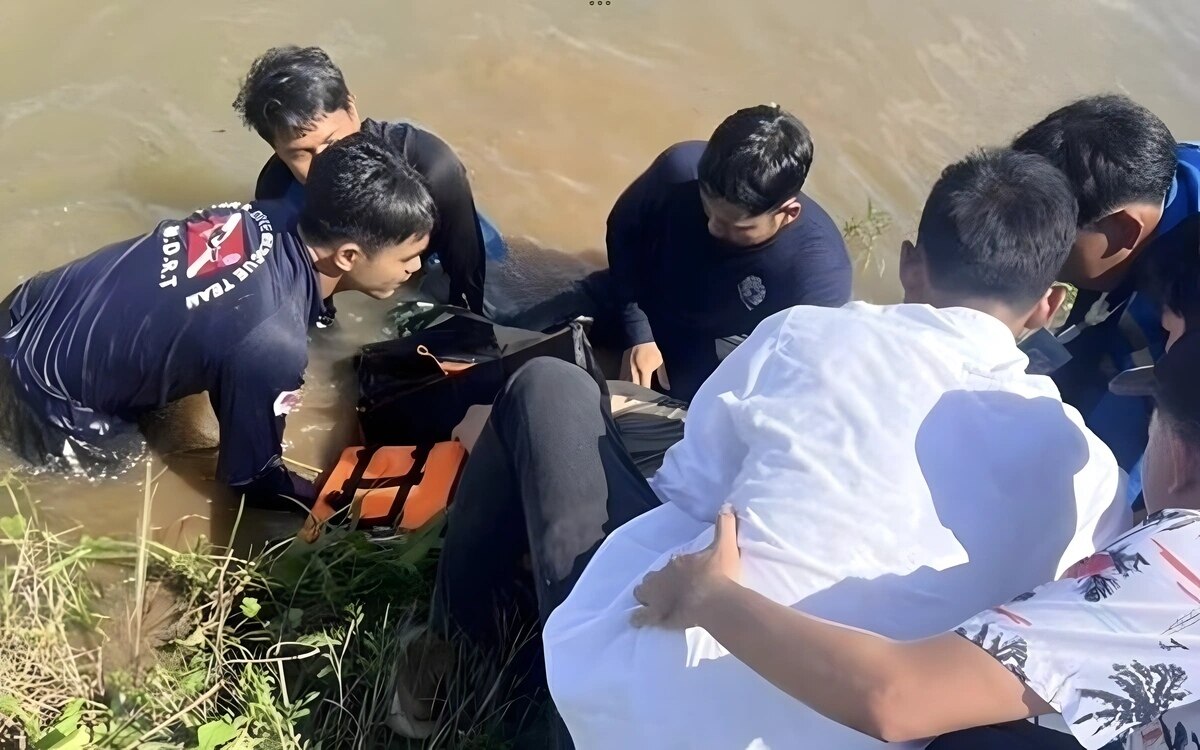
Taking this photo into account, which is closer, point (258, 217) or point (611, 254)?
point (258, 217)

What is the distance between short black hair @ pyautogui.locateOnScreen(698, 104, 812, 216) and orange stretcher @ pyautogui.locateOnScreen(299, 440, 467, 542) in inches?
42.1

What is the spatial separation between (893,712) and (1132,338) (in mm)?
1791

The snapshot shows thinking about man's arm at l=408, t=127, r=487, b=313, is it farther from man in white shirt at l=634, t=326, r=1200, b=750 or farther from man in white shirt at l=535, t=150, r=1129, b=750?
man in white shirt at l=634, t=326, r=1200, b=750

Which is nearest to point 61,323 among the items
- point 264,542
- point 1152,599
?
point 264,542

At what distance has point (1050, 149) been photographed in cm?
246

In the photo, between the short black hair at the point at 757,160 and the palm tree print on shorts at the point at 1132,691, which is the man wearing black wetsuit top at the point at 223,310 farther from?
the palm tree print on shorts at the point at 1132,691

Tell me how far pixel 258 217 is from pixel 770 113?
1471mm

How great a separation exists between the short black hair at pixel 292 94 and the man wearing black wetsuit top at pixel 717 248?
1009 millimetres

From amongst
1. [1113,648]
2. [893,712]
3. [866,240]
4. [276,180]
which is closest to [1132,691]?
[1113,648]

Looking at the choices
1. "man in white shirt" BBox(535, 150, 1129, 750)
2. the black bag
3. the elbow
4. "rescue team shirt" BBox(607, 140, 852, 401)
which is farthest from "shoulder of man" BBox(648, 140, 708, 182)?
the elbow

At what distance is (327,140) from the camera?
3.00 metres

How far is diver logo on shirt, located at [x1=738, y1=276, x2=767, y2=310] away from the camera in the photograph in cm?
302

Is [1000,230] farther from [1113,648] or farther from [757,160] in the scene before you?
[1113,648]

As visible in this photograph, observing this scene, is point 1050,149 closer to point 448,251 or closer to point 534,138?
point 448,251
